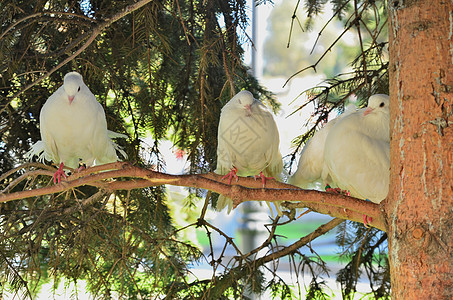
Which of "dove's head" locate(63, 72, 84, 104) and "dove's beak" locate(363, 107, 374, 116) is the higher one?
"dove's head" locate(63, 72, 84, 104)

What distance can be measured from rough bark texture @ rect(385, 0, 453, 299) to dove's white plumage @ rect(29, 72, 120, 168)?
4.32 ft

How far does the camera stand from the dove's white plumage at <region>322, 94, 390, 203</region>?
5.84 ft

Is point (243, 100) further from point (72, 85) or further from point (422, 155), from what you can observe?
point (422, 155)

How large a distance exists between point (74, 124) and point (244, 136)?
738mm

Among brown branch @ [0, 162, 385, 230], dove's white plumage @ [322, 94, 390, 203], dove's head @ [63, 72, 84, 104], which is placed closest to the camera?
brown branch @ [0, 162, 385, 230]

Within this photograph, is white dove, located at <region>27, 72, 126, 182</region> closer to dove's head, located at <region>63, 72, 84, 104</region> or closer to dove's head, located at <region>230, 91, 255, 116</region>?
dove's head, located at <region>63, 72, 84, 104</region>

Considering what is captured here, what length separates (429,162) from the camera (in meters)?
1.22

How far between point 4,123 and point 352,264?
67.2 inches

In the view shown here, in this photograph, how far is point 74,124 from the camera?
220 centimetres

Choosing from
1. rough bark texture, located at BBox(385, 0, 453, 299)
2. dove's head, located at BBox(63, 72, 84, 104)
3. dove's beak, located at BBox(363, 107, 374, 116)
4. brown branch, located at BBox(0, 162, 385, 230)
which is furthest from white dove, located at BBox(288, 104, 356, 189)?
dove's head, located at BBox(63, 72, 84, 104)

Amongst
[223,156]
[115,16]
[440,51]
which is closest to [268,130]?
[223,156]

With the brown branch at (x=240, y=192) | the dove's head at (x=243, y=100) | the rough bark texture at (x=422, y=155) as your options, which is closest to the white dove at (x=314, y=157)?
the dove's head at (x=243, y=100)

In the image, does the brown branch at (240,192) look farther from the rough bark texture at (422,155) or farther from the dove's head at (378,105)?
the dove's head at (378,105)

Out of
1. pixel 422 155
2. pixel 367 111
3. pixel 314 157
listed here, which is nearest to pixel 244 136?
pixel 314 157
